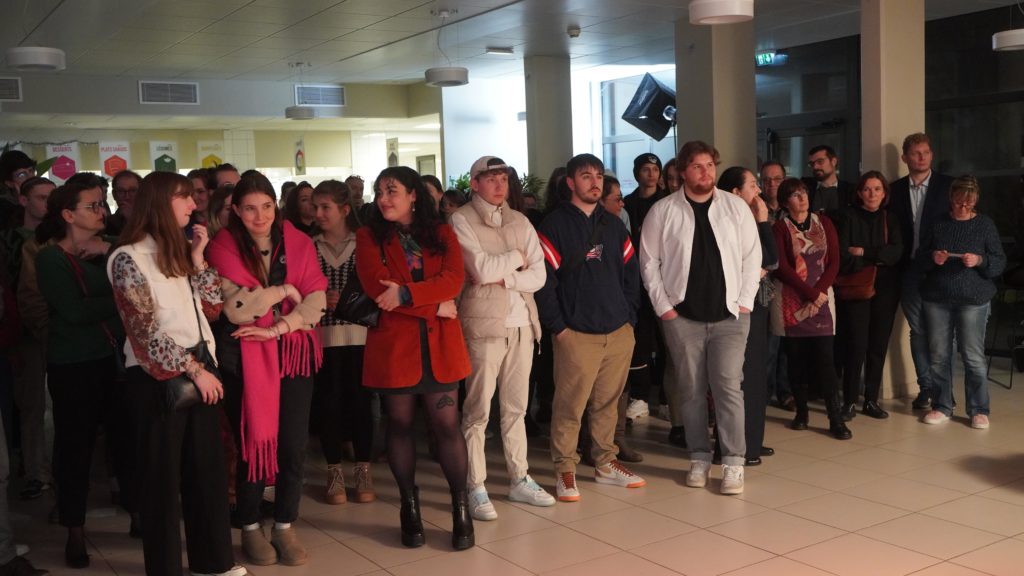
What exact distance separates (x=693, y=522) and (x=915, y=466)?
1.56 metres

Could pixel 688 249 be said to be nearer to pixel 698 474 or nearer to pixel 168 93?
pixel 698 474

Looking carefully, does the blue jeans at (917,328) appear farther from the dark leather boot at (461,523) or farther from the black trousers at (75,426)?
the black trousers at (75,426)

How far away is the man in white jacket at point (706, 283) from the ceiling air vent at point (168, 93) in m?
10.6

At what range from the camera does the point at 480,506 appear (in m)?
4.56

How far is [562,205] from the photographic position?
4.86 metres

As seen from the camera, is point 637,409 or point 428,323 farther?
point 637,409

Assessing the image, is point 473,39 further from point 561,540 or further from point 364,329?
point 561,540

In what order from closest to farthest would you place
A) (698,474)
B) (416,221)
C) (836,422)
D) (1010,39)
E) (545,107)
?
(416,221) < (698,474) < (836,422) < (1010,39) < (545,107)

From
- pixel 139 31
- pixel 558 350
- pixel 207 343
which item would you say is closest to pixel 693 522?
pixel 558 350

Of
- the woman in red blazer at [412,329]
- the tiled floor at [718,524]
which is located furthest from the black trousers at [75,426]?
the woman in red blazer at [412,329]

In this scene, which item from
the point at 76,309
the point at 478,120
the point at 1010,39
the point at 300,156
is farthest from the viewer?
the point at 300,156

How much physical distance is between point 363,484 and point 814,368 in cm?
285

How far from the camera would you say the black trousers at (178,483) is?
3.49m

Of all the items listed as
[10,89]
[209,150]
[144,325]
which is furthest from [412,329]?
[209,150]
